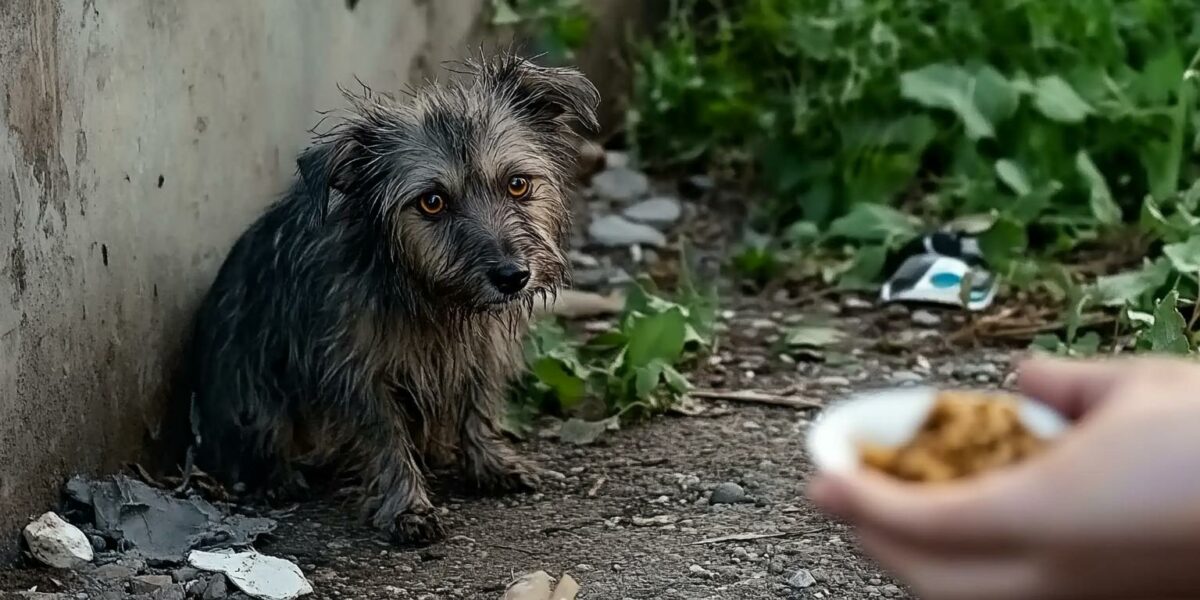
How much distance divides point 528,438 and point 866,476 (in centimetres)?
342

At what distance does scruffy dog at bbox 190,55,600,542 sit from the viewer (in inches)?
168

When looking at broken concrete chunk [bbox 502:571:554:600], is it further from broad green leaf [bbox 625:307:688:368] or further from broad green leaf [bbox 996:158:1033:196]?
broad green leaf [bbox 996:158:1033:196]

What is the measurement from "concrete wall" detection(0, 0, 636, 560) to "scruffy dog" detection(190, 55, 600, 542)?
0.25 m

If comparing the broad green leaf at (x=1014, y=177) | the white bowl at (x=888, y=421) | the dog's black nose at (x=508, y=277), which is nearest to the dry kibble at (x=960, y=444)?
the white bowl at (x=888, y=421)

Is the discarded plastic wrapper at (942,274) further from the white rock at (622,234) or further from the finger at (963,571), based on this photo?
the finger at (963,571)

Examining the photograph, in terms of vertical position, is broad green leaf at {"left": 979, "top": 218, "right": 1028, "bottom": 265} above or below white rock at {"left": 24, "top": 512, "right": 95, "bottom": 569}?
above

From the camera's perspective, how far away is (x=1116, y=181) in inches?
259

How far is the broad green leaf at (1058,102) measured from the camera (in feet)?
20.9

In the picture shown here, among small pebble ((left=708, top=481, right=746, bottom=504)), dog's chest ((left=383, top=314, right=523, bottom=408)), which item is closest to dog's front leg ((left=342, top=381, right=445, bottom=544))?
dog's chest ((left=383, top=314, right=523, bottom=408))

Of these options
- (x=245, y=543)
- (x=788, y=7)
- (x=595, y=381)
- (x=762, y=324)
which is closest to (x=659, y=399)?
(x=595, y=381)

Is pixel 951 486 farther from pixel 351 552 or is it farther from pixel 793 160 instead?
pixel 793 160

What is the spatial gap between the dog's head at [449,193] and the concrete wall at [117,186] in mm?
500

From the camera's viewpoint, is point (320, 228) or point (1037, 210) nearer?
point (320, 228)

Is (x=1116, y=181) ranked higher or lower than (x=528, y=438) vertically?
higher
